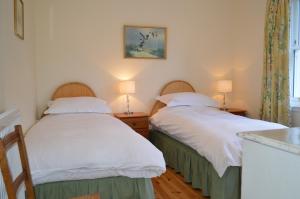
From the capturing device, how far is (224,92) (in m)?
4.73

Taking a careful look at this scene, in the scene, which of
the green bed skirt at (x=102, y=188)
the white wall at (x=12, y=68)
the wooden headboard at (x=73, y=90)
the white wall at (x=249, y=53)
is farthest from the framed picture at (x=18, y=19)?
the white wall at (x=249, y=53)

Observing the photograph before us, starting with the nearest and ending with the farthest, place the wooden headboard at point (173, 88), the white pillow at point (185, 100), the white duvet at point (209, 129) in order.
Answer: the white duvet at point (209, 129) → the white pillow at point (185, 100) → the wooden headboard at point (173, 88)

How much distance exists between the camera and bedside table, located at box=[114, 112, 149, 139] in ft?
13.0

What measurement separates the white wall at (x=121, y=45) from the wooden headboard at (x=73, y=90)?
3.5 inches

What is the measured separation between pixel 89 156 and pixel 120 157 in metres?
0.23

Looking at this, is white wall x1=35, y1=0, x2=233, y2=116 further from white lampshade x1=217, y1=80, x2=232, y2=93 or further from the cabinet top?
the cabinet top

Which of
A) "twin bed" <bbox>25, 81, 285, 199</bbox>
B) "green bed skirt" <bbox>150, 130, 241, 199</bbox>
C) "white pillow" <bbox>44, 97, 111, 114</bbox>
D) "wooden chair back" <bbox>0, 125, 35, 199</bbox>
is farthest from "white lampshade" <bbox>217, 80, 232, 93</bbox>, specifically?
"wooden chair back" <bbox>0, 125, 35, 199</bbox>

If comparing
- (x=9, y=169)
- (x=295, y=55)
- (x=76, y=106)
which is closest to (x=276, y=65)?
(x=295, y=55)

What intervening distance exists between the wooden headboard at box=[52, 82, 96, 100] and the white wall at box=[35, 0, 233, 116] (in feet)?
0.29

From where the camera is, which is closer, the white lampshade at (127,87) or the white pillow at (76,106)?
the white pillow at (76,106)

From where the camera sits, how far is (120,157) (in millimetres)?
2141

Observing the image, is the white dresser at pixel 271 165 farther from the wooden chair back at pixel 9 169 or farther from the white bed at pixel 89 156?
the wooden chair back at pixel 9 169

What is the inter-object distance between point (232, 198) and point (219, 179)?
7.9 inches

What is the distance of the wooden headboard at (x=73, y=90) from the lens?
157 inches
